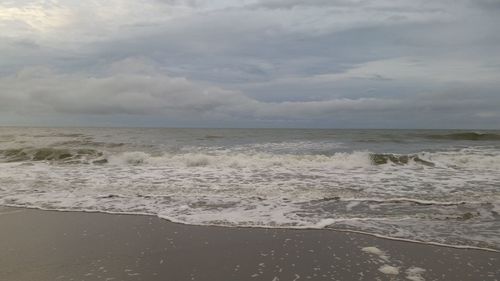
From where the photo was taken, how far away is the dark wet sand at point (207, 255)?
492cm

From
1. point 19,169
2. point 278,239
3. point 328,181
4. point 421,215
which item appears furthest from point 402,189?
A: point 19,169

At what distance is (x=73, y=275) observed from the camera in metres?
4.88

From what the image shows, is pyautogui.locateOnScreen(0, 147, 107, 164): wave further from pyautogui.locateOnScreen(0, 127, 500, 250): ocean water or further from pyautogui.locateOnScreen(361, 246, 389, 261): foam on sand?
pyautogui.locateOnScreen(361, 246, 389, 261): foam on sand

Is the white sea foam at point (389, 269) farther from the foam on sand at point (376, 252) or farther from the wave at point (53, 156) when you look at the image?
the wave at point (53, 156)

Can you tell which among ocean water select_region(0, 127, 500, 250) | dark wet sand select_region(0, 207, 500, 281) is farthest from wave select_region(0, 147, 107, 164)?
dark wet sand select_region(0, 207, 500, 281)

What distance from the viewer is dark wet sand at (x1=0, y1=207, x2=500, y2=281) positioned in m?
Result: 4.92

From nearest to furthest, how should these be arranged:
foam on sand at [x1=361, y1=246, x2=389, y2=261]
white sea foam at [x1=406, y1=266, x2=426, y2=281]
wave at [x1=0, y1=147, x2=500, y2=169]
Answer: white sea foam at [x1=406, y1=266, x2=426, y2=281] → foam on sand at [x1=361, y1=246, x2=389, y2=261] → wave at [x1=0, y1=147, x2=500, y2=169]

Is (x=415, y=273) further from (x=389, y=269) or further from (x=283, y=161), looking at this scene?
(x=283, y=161)

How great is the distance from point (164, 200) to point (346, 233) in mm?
4800

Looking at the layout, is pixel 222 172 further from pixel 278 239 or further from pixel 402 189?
pixel 278 239

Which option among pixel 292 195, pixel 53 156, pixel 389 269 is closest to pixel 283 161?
pixel 292 195

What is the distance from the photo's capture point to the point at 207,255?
5.62 metres

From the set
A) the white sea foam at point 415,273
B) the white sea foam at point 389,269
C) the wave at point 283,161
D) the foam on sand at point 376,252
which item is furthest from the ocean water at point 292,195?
the white sea foam at point 389,269

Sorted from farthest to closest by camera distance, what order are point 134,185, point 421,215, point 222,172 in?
point 222,172
point 134,185
point 421,215
